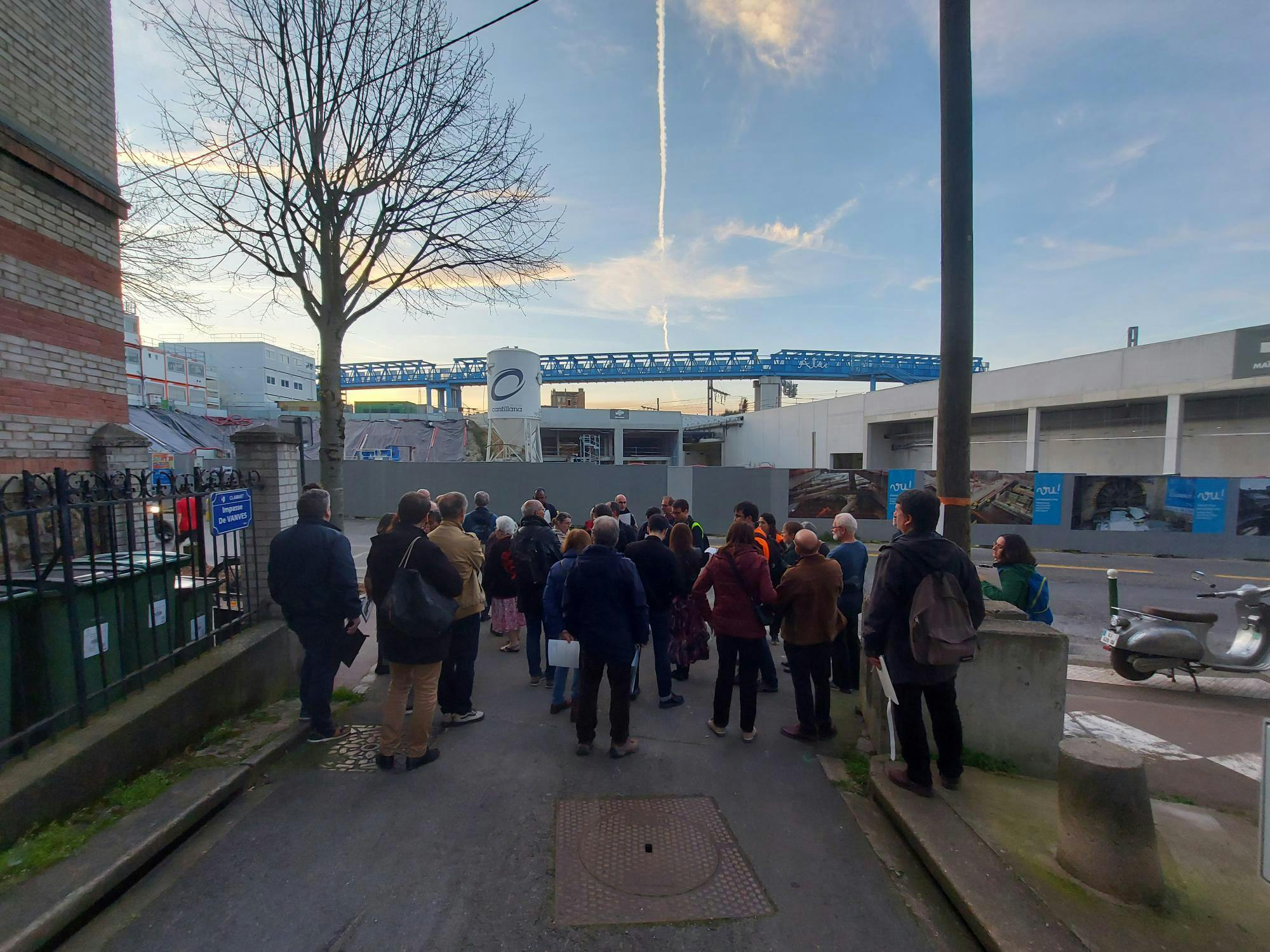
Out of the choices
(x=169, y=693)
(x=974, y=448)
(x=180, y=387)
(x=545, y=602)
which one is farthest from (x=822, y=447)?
(x=180, y=387)

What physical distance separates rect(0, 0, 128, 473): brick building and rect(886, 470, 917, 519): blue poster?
1702 centimetres

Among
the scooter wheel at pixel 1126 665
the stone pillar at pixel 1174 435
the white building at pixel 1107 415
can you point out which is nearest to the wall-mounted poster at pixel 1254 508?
the stone pillar at pixel 1174 435

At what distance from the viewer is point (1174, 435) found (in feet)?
59.1

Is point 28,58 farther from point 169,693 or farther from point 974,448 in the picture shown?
point 974,448

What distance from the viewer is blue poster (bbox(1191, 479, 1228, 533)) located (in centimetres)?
1452

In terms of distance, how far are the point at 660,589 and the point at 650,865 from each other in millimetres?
2417

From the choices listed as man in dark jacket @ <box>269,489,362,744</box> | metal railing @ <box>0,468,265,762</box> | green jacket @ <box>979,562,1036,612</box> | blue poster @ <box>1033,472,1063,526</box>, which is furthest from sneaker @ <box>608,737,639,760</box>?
blue poster @ <box>1033,472,1063,526</box>

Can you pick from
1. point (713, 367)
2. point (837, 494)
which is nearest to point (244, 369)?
point (713, 367)

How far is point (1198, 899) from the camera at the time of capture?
2.63 m

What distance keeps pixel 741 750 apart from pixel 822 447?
3180cm

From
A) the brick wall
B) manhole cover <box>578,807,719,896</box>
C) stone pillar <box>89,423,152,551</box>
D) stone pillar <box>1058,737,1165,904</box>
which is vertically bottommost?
manhole cover <box>578,807,719,896</box>

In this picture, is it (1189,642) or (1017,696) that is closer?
(1017,696)

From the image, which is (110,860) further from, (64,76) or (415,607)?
(64,76)

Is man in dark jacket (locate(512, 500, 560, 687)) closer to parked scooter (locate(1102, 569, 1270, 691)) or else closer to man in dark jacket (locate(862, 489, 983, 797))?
man in dark jacket (locate(862, 489, 983, 797))
